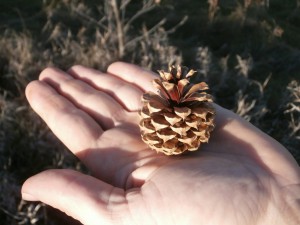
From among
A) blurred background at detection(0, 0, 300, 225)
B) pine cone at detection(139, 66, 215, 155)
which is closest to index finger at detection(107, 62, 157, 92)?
blurred background at detection(0, 0, 300, 225)

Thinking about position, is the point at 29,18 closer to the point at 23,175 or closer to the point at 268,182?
the point at 23,175

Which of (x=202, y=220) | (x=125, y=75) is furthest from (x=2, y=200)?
(x=202, y=220)

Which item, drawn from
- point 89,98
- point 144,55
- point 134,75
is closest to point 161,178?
point 89,98

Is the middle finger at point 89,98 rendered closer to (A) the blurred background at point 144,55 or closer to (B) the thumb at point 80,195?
(A) the blurred background at point 144,55

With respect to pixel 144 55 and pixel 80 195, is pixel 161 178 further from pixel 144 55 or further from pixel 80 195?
pixel 144 55

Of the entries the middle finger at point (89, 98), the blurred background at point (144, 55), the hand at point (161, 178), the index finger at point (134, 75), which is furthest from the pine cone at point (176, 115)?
the blurred background at point (144, 55)

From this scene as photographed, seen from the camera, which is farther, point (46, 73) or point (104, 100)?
point (46, 73)

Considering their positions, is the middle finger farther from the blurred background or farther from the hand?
the blurred background
